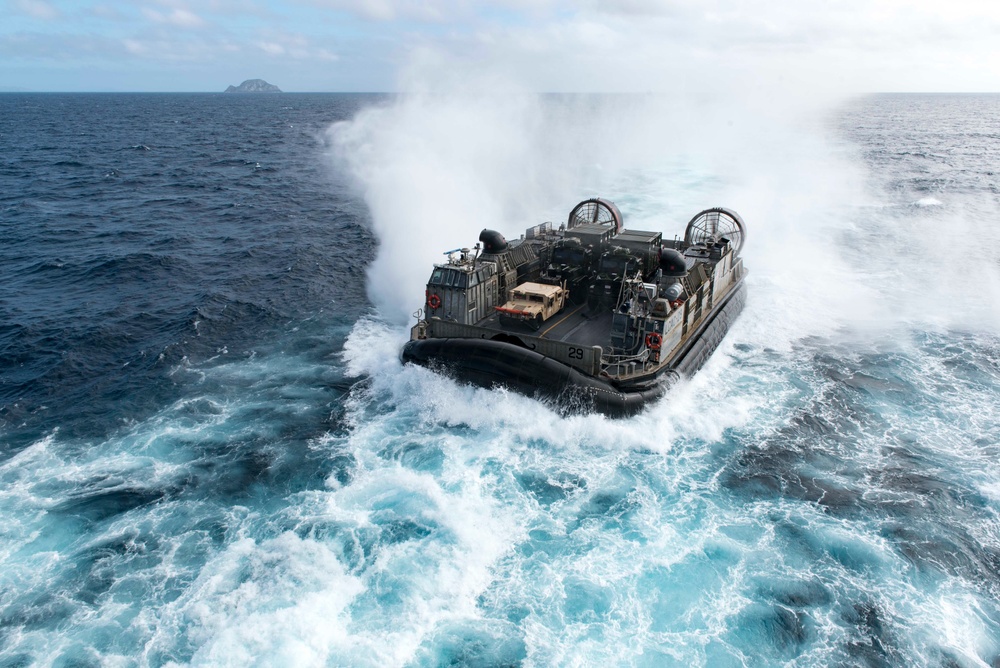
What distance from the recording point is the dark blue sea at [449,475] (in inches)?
538

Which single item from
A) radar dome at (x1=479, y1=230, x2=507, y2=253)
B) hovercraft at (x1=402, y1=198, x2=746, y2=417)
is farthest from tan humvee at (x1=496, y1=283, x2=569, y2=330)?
radar dome at (x1=479, y1=230, x2=507, y2=253)

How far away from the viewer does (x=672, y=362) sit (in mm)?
23109

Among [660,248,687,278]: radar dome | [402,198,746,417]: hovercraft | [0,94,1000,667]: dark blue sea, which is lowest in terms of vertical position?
[0,94,1000,667]: dark blue sea

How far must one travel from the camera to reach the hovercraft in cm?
2127

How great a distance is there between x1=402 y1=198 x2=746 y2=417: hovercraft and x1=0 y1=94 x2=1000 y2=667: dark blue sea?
941 mm

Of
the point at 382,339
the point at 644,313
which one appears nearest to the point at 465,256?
the point at 382,339

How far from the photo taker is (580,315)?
85.9 ft

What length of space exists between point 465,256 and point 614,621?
15.1m

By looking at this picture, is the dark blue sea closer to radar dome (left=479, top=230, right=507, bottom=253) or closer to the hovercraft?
the hovercraft

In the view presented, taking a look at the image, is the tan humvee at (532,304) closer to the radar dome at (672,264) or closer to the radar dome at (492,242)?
the radar dome at (492,242)

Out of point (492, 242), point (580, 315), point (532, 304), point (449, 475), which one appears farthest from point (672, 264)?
point (449, 475)

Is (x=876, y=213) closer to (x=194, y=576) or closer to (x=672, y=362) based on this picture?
(x=672, y=362)

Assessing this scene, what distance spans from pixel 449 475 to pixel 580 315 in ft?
32.9

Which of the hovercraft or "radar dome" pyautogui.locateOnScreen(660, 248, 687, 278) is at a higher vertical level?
"radar dome" pyautogui.locateOnScreen(660, 248, 687, 278)
